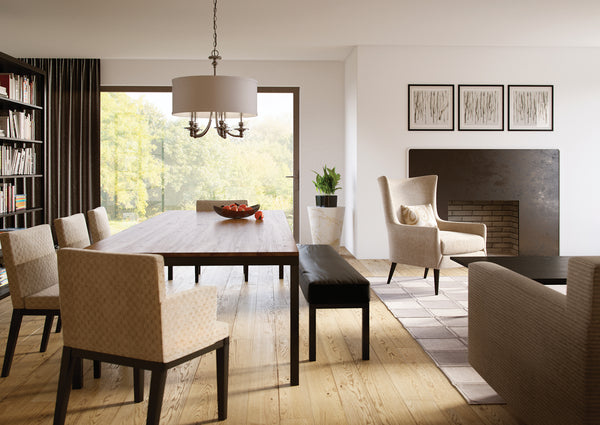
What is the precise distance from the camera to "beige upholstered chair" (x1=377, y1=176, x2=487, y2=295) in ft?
14.4

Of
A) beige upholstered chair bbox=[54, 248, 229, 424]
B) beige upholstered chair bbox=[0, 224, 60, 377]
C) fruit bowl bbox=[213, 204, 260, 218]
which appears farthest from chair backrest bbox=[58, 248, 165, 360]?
fruit bowl bbox=[213, 204, 260, 218]

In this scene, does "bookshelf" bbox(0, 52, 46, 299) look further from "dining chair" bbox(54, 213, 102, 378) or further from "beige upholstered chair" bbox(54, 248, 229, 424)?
"beige upholstered chair" bbox(54, 248, 229, 424)

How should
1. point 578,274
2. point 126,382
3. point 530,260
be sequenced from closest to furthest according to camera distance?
1. point 578,274
2. point 126,382
3. point 530,260

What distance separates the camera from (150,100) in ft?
23.1

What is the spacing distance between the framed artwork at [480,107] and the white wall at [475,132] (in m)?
0.09

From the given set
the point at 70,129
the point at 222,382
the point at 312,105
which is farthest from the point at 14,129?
the point at 222,382

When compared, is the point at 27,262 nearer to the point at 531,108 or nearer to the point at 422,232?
the point at 422,232

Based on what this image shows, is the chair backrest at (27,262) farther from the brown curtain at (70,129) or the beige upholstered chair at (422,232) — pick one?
the brown curtain at (70,129)

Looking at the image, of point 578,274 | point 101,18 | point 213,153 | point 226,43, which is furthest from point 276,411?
point 213,153

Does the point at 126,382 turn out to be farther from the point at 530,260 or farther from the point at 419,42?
the point at 419,42

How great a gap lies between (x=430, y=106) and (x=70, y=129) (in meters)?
4.40

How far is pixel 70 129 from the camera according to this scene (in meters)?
6.78

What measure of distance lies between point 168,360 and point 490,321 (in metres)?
1.25

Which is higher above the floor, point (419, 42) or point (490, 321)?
point (419, 42)
